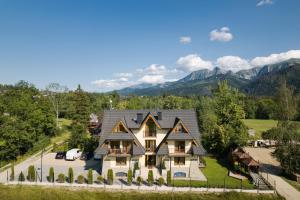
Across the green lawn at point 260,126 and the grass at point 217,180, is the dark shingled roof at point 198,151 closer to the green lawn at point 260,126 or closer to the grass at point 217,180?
the grass at point 217,180

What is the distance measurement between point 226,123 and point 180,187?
18.4 m

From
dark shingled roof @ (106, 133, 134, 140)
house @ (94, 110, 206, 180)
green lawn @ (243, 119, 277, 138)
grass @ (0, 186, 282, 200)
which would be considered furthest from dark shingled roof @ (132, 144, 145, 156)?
green lawn @ (243, 119, 277, 138)

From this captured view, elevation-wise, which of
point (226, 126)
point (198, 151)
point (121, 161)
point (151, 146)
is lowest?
point (121, 161)

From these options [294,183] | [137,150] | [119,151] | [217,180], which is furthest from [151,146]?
[294,183]

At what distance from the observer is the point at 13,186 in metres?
29.1

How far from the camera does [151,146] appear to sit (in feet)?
114

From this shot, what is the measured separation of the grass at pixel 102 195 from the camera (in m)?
26.8

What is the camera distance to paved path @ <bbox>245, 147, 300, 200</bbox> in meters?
27.8

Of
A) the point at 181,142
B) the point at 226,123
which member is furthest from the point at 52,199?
the point at 226,123

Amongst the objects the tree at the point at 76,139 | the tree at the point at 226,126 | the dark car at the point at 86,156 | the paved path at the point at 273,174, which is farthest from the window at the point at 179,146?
the tree at the point at 76,139

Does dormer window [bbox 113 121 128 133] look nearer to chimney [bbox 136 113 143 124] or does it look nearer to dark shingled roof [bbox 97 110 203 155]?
dark shingled roof [bbox 97 110 203 155]

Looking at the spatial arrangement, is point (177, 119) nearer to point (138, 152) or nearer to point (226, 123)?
point (138, 152)

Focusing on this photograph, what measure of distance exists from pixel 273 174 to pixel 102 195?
2212cm

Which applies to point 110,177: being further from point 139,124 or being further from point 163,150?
point 139,124
